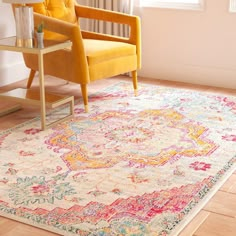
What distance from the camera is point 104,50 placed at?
15.4ft

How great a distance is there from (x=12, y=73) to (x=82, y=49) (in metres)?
1.32

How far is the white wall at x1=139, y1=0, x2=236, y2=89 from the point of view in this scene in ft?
17.8

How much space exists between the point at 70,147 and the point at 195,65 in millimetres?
2184

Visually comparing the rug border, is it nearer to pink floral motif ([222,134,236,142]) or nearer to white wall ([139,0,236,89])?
pink floral motif ([222,134,236,142])

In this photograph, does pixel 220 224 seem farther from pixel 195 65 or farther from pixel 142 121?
pixel 195 65

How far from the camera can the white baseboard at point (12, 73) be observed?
5.42 metres

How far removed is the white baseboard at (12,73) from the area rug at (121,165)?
96cm

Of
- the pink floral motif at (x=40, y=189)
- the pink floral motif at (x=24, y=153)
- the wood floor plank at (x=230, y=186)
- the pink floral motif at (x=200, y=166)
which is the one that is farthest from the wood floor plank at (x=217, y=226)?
the pink floral motif at (x=24, y=153)

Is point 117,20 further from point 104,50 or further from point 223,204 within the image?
point 223,204

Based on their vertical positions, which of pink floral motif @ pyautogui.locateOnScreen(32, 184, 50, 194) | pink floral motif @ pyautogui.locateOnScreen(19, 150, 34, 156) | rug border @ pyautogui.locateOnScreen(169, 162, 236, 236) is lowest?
rug border @ pyautogui.locateOnScreen(169, 162, 236, 236)

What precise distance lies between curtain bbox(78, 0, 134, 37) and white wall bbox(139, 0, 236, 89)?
18 cm

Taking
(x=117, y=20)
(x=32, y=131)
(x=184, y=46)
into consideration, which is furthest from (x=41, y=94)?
(x=184, y=46)

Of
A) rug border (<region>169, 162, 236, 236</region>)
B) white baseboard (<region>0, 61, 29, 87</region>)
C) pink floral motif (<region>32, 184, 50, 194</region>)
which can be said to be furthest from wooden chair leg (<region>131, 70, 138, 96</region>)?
pink floral motif (<region>32, 184, 50, 194</region>)

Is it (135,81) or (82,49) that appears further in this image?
(135,81)
